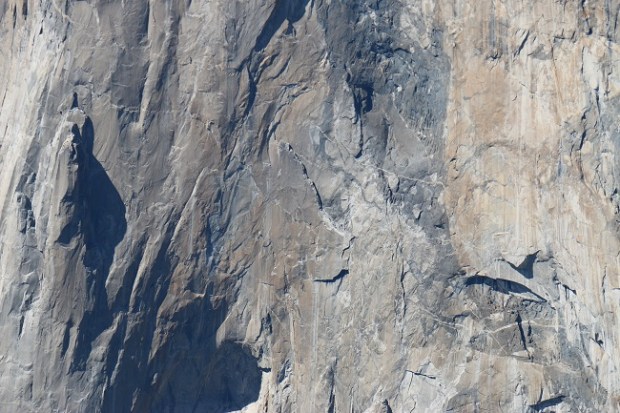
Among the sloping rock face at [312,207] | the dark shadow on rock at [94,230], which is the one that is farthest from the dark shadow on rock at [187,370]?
the dark shadow on rock at [94,230]

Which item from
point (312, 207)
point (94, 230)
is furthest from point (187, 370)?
point (312, 207)

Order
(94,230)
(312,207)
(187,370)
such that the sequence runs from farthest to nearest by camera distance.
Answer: (187,370)
(312,207)
(94,230)

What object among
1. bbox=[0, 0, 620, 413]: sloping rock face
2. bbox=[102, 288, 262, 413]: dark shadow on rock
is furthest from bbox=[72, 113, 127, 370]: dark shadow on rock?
bbox=[102, 288, 262, 413]: dark shadow on rock

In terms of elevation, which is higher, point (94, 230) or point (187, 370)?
point (94, 230)

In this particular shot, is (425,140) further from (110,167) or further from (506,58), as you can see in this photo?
(110,167)

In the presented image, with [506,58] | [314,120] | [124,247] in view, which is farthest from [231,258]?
[506,58]

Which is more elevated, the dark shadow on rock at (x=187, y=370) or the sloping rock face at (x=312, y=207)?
the sloping rock face at (x=312, y=207)

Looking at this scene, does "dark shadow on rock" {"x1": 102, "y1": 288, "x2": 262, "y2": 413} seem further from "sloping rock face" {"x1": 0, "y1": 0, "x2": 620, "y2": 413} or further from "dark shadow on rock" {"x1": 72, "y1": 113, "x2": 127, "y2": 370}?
"dark shadow on rock" {"x1": 72, "y1": 113, "x2": 127, "y2": 370}

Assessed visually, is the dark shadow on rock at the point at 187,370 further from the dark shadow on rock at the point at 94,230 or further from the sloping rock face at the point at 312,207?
the dark shadow on rock at the point at 94,230

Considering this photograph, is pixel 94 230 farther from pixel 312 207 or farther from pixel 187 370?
pixel 312 207
